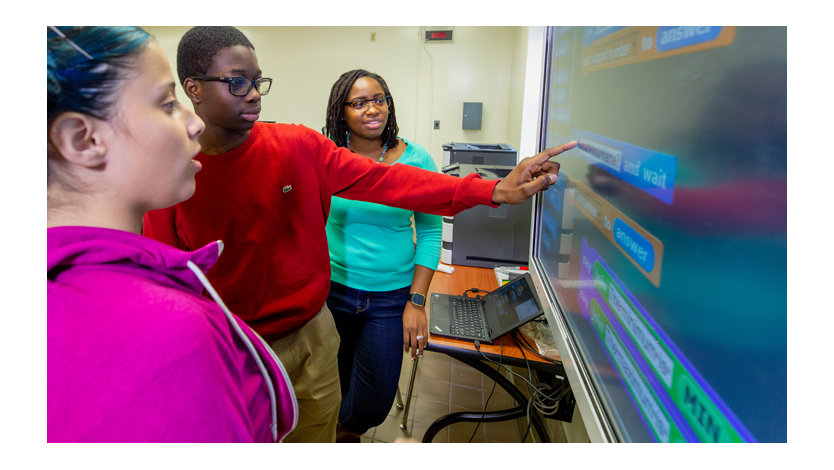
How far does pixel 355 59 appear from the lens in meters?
4.86

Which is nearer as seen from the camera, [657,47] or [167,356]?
[167,356]

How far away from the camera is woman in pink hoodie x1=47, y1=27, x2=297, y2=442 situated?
44 centimetres

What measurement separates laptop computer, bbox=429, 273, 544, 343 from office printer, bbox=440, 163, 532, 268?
44 cm

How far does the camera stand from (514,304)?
53.2 inches

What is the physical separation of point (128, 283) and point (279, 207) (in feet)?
2.15

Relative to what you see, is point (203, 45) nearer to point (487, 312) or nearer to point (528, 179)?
point (528, 179)

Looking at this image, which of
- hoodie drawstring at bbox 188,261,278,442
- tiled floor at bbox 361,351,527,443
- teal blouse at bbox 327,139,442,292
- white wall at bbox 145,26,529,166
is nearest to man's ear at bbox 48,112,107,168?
hoodie drawstring at bbox 188,261,278,442

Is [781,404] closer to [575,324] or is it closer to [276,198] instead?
[575,324]

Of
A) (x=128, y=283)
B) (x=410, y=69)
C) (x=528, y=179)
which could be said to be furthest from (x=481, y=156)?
(x=410, y=69)

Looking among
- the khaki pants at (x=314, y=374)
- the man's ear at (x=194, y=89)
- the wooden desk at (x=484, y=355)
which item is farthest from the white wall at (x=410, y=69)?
the man's ear at (x=194, y=89)

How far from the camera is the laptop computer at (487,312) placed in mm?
1288
